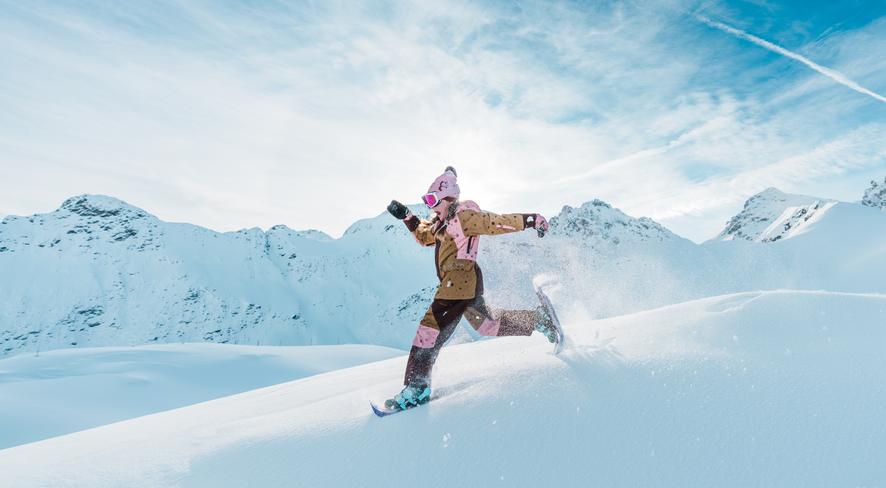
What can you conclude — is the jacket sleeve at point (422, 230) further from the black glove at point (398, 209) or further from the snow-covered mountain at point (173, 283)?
the snow-covered mountain at point (173, 283)

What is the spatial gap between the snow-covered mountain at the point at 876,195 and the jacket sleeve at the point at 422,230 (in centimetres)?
10769

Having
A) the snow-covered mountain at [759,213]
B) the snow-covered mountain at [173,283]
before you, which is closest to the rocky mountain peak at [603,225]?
the snow-covered mountain at [759,213]

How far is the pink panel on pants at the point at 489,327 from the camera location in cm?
306

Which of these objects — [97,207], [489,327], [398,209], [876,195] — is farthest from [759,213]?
[97,207]

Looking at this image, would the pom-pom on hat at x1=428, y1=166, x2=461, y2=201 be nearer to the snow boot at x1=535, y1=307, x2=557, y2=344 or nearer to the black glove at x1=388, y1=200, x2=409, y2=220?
the black glove at x1=388, y1=200, x2=409, y2=220

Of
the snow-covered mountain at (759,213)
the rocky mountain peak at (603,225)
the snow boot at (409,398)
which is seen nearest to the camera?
the snow boot at (409,398)

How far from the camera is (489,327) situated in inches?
121

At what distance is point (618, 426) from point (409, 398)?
124 cm

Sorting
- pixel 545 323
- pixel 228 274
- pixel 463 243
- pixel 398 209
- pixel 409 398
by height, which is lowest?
pixel 228 274

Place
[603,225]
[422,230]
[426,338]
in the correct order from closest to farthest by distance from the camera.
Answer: [426,338] → [422,230] → [603,225]

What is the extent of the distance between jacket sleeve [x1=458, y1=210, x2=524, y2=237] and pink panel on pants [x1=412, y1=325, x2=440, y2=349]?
74cm

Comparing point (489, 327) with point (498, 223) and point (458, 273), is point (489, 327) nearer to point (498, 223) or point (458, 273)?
point (458, 273)

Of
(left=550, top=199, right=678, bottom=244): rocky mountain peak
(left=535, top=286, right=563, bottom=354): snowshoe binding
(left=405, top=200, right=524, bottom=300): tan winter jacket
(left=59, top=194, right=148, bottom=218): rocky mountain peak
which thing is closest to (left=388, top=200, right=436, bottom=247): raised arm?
(left=405, top=200, right=524, bottom=300): tan winter jacket

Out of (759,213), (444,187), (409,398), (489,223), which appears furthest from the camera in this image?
(759,213)
